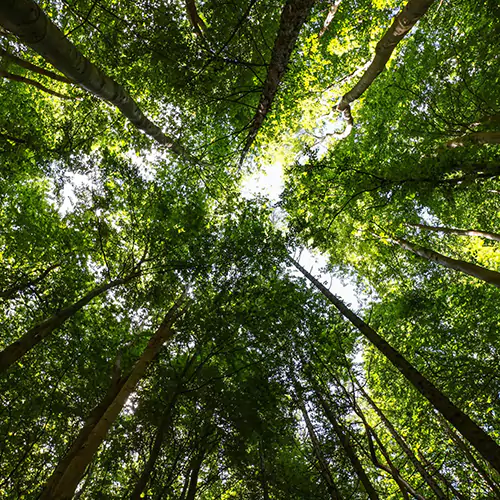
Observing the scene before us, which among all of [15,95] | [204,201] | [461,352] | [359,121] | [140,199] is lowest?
[461,352]

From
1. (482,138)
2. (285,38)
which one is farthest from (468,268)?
(285,38)

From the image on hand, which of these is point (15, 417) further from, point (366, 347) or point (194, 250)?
Answer: point (366, 347)

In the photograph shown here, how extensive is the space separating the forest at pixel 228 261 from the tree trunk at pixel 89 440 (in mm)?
37

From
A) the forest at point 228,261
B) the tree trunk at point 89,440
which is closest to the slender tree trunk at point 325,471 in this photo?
the forest at point 228,261

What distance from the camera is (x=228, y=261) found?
739 cm

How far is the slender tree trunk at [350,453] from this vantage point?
362 centimetres

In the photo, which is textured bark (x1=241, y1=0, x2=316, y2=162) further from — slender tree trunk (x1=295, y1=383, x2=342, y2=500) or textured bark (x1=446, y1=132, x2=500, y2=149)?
slender tree trunk (x1=295, y1=383, x2=342, y2=500)

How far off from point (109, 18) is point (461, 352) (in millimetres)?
13808

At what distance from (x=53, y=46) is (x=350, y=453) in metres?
6.87

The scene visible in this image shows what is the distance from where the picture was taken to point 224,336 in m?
6.14

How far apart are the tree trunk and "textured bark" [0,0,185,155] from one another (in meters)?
4.68

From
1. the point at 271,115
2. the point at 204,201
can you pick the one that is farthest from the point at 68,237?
the point at 271,115

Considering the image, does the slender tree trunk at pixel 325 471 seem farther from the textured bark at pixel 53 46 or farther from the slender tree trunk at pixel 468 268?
the textured bark at pixel 53 46

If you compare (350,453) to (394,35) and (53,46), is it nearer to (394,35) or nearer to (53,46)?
(53,46)
